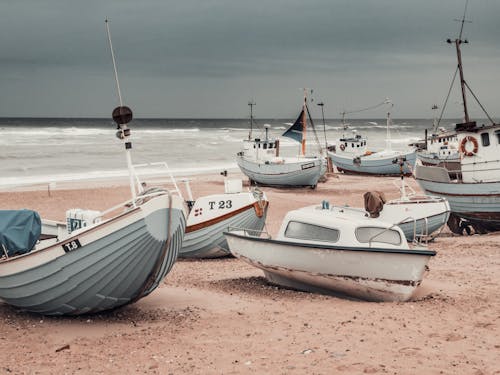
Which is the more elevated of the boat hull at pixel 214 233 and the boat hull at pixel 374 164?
the boat hull at pixel 214 233

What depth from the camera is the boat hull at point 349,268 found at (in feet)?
35.7

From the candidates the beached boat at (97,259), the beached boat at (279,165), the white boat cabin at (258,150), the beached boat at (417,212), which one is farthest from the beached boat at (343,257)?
the white boat cabin at (258,150)

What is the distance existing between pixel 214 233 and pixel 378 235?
5505mm

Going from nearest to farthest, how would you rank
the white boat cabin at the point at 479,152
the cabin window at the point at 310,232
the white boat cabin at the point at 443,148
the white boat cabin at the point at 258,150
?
the cabin window at the point at 310,232 → the white boat cabin at the point at 479,152 → the white boat cabin at the point at 258,150 → the white boat cabin at the point at 443,148

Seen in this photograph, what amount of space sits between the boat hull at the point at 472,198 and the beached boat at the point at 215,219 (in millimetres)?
7878

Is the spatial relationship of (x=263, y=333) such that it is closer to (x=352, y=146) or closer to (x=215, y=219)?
(x=215, y=219)

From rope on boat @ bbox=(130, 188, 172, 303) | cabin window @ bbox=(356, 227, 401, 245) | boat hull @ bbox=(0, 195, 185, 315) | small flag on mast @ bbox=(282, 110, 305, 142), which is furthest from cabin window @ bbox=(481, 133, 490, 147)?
small flag on mast @ bbox=(282, 110, 305, 142)

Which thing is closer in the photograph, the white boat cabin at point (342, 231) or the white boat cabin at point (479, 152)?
the white boat cabin at point (342, 231)

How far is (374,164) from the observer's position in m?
45.9

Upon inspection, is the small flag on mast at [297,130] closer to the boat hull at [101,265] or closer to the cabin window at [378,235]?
the cabin window at [378,235]

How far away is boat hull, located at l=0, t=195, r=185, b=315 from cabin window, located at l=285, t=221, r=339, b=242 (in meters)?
2.74

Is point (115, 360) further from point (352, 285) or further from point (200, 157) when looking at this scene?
point (200, 157)

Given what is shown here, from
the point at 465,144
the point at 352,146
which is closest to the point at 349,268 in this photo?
the point at 465,144

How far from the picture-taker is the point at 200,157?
61375 mm
